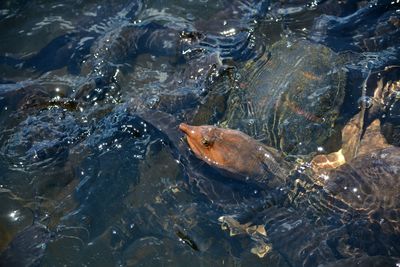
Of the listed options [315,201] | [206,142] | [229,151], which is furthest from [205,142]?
[315,201]

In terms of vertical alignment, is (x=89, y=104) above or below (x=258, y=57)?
below

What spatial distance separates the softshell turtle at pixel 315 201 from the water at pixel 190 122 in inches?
0.6

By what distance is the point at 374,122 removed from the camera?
4.23 meters

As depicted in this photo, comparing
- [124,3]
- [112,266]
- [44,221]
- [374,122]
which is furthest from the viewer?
[124,3]

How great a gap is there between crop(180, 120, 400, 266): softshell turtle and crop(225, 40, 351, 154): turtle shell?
35 centimetres

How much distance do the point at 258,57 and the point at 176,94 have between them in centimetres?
103

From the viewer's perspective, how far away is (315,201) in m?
3.74

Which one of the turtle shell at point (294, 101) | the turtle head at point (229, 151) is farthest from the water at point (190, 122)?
the turtle head at point (229, 151)

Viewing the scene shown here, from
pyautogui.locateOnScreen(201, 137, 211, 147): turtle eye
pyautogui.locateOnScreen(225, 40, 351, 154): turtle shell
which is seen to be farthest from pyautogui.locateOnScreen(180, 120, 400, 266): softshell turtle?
pyautogui.locateOnScreen(225, 40, 351, 154): turtle shell

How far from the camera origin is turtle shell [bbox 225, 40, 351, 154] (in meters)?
4.13

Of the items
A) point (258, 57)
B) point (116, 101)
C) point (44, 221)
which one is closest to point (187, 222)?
point (44, 221)

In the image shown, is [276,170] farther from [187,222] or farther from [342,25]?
[342,25]

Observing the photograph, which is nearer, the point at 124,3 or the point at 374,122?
the point at 374,122

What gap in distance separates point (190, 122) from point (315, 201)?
56.3 inches
